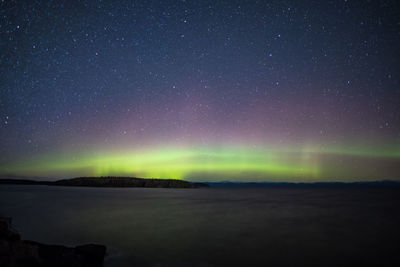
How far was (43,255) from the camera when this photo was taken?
5.99 metres

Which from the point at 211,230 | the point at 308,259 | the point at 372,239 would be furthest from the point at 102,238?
the point at 372,239

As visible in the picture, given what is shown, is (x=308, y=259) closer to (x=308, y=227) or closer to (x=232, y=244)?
(x=232, y=244)

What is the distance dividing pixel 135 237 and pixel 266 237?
6463 mm

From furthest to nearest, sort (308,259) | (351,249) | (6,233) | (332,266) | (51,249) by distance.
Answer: (351,249)
(308,259)
(332,266)
(6,233)
(51,249)

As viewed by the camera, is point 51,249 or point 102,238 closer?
point 51,249

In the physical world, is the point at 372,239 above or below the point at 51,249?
below

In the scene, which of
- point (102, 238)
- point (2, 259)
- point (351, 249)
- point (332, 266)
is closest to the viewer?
point (2, 259)

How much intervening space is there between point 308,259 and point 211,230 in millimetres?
6166

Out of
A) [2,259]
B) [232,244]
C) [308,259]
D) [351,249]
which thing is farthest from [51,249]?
[351,249]

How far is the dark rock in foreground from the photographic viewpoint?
5.09 meters

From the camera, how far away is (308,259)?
8.09 meters

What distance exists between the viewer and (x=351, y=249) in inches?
367

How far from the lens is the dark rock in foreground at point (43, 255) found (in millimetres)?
5090

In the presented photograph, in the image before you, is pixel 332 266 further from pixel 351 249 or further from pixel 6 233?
pixel 6 233
